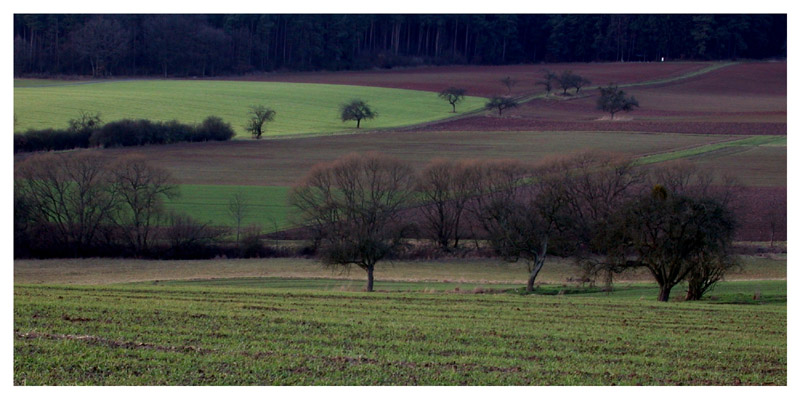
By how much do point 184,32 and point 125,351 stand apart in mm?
64172

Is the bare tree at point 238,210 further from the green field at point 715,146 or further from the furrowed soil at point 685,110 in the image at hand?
the furrowed soil at point 685,110

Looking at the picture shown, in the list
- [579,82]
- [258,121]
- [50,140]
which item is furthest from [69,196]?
[579,82]

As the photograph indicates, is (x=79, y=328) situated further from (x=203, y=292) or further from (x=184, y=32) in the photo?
(x=184, y=32)

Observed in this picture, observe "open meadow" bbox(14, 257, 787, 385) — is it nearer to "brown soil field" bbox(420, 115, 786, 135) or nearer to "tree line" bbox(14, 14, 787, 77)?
"tree line" bbox(14, 14, 787, 77)

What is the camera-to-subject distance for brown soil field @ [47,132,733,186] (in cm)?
5844

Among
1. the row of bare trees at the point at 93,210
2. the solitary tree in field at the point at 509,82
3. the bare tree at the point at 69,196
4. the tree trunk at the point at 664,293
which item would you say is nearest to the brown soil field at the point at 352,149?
the row of bare trees at the point at 93,210

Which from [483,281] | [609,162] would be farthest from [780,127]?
[483,281]

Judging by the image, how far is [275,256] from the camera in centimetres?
4044

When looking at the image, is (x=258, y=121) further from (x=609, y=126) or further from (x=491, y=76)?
(x=491, y=76)

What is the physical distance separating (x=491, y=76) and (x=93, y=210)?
77.0 meters

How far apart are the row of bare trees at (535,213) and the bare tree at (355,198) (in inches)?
3.5

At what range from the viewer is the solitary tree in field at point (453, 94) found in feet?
312

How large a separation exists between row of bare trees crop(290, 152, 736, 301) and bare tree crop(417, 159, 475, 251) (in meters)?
0.07

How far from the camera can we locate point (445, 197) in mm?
46844
